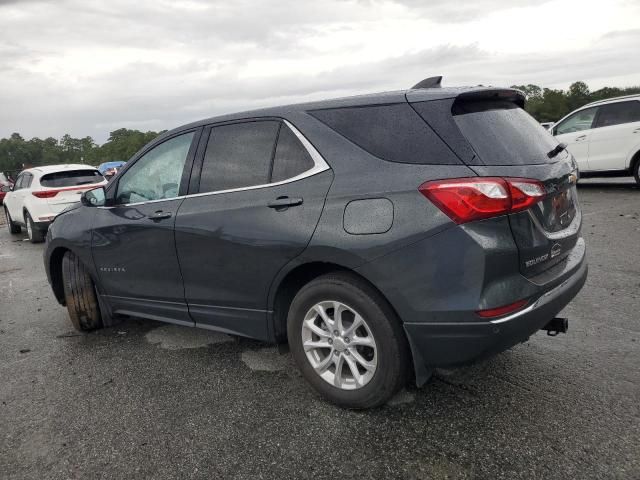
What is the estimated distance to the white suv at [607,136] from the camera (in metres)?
10.2

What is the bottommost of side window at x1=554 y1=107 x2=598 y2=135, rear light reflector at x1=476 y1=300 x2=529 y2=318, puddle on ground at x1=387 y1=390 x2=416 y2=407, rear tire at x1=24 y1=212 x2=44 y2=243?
puddle on ground at x1=387 y1=390 x2=416 y2=407

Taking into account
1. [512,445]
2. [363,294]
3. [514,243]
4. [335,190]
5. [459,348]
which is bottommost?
[512,445]

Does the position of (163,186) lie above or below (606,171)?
above

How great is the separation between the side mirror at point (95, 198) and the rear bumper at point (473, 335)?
9.05 ft

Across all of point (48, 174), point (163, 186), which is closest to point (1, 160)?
point (48, 174)

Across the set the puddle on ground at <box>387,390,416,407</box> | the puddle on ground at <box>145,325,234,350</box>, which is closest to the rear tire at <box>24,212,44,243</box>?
the puddle on ground at <box>145,325,234,350</box>

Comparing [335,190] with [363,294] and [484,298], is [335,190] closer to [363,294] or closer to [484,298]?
[363,294]

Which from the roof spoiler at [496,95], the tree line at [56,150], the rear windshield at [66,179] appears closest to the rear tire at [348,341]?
the roof spoiler at [496,95]

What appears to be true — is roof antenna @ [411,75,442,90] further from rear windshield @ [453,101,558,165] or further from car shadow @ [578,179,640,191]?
car shadow @ [578,179,640,191]

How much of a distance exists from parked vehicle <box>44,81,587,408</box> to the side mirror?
726 mm

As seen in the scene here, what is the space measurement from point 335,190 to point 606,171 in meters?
9.90

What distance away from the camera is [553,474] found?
2271mm

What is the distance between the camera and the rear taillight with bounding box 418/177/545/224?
7.91 feet

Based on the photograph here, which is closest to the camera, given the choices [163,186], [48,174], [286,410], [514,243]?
[514,243]
